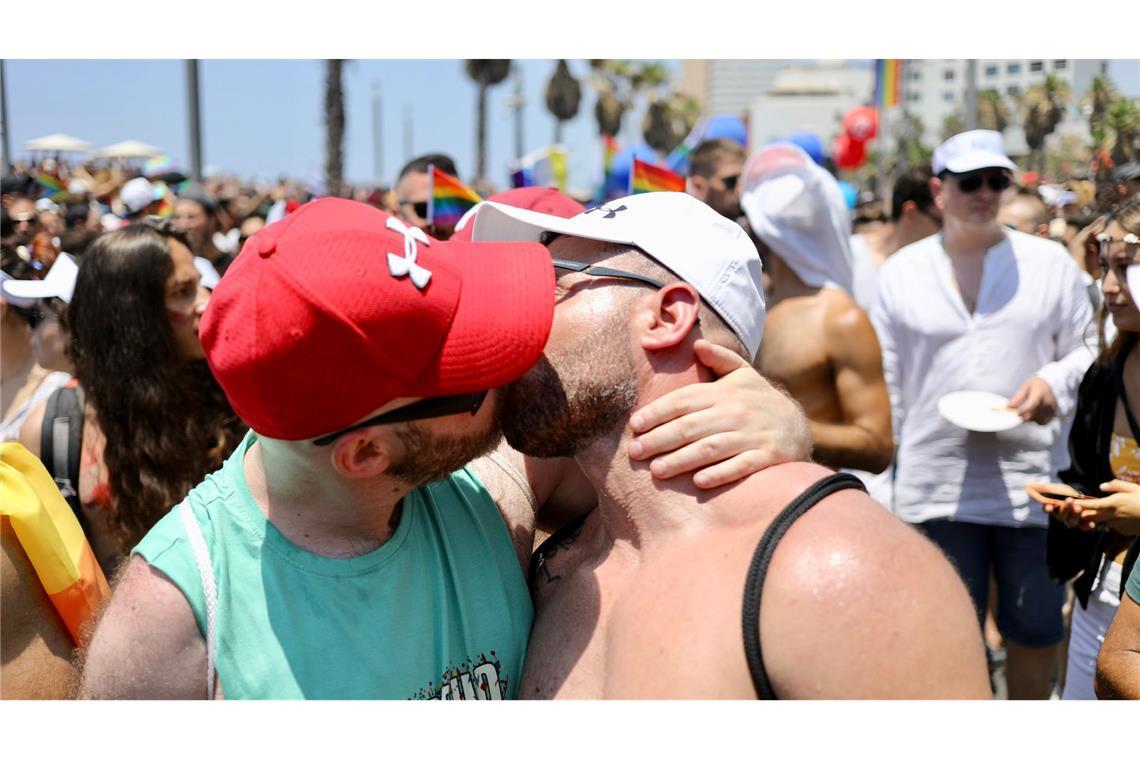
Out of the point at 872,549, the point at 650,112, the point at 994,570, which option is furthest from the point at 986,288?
the point at 650,112

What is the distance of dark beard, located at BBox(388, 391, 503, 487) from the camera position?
1687 millimetres

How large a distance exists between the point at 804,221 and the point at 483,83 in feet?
118

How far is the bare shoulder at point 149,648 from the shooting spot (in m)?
1.56

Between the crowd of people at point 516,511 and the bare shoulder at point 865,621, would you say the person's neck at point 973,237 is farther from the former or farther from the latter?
the bare shoulder at point 865,621

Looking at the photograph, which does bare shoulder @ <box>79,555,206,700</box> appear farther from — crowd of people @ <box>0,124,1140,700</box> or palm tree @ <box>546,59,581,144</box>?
palm tree @ <box>546,59,581,144</box>

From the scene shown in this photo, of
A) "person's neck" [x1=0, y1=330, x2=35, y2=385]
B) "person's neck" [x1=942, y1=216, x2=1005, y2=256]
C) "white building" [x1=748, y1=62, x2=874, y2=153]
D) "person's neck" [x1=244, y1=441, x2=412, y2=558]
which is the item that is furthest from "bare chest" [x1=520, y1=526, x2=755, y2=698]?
"white building" [x1=748, y1=62, x2=874, y2=153]

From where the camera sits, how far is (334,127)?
2144 cm

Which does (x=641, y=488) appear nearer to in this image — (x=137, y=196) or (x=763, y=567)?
(x=763, y=567)

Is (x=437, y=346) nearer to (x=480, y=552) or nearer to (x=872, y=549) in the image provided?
(x=480, y=552)

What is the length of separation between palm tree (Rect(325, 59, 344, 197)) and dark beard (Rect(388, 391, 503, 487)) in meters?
20.3

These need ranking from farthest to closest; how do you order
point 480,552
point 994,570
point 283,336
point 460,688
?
point 994,570, point 480,552, point 460,688, point 283,336

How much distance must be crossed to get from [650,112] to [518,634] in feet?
213

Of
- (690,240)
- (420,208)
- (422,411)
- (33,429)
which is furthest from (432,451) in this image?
(420,208)

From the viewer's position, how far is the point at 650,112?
64.4 metres
